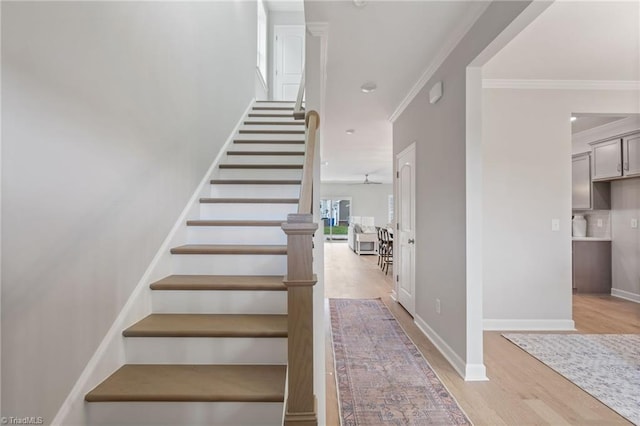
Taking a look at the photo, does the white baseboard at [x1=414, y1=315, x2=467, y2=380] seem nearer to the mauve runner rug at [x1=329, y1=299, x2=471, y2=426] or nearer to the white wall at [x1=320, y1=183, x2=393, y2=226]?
the mauve runner rug at [x1=329, y1=299, x2=471, y2=426]

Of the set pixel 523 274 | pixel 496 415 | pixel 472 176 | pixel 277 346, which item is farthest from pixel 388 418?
pixel 523 274

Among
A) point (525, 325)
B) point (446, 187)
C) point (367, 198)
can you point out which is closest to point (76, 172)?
point (446, 187)

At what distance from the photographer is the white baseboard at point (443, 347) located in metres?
2.41

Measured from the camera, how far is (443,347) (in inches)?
109

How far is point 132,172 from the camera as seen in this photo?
1775 millimetres

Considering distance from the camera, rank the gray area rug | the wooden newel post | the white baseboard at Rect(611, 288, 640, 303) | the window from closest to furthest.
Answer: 1. the wooden newel post
2. the gray area rug
3. the white baseboard at Rect(611, 288, 640, 303)
4. the window

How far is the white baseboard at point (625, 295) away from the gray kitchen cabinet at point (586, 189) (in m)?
1.24

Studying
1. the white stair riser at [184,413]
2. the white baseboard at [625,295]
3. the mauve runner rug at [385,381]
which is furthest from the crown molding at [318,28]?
the white baseboard at [625,295]

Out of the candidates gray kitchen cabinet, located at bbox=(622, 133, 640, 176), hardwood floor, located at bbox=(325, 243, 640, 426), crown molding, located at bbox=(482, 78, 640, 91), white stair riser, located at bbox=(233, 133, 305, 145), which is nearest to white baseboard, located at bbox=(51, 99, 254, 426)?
hardwood floor, located at bbox=(325, 243, 640, 426)

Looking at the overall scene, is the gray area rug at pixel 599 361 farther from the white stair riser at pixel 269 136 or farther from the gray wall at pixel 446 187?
the white stair riser at pixel 269 136

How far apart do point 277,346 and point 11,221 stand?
1215mm

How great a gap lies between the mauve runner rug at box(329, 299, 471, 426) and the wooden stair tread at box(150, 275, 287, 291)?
92 cm

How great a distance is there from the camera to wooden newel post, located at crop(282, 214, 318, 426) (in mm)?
1052

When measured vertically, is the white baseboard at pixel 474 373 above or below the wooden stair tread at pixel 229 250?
below
